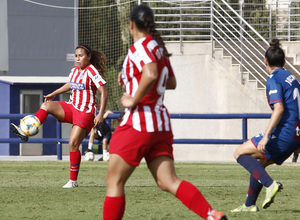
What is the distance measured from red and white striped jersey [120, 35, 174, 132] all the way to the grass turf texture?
2074mm

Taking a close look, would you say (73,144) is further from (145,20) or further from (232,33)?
(232,33)

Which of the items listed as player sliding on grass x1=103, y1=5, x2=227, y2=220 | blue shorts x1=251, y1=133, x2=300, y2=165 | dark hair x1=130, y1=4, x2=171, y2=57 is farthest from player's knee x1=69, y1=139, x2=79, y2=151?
dark hair x1=130, y1=4, x2=171, y2=57

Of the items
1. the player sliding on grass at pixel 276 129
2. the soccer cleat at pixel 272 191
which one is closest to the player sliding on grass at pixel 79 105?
the player sliding on grass at pixel 276 129

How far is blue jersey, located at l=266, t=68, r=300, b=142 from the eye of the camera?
22.1ft

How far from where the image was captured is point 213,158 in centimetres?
2041

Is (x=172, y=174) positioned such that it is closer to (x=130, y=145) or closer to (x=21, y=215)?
(x=130, y=145)

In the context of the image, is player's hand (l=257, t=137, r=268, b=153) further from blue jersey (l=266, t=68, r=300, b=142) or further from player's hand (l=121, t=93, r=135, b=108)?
player's hand (l=121, t=93, r=135, b=108)

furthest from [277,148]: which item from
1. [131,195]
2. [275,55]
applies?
[131,195]

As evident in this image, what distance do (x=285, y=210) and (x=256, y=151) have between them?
91 centimetres

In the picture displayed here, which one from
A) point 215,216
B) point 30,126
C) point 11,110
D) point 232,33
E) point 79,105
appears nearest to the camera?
point 215,216

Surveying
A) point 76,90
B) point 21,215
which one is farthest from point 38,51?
point 21,215

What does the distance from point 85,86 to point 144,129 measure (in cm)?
465

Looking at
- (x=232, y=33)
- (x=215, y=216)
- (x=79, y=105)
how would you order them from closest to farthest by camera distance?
(x=215, y=216) < (x=79, y=105) < (x=232, y=33)

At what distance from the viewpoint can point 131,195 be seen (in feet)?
28.7
